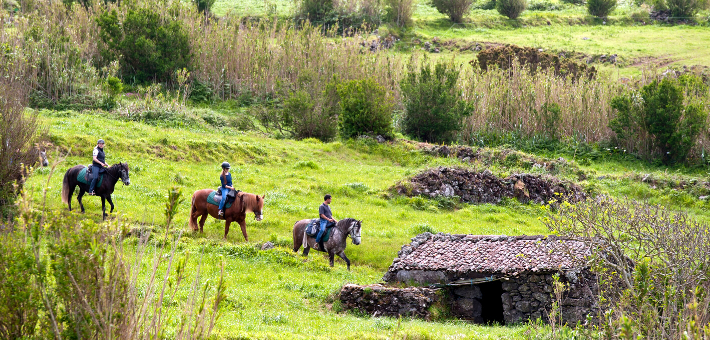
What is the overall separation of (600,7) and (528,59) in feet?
70.7

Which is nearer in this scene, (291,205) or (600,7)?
(291,205)

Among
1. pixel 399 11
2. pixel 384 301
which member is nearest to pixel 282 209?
pixel 384 301

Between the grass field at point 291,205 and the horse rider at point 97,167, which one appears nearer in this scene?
the grass field at point 291,205

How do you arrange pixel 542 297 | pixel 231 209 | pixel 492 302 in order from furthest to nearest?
pixel 231 209 → pixel 492 302 → pixel 542 297

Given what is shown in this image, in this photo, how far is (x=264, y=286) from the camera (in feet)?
47.9

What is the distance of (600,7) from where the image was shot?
63531 millimetres

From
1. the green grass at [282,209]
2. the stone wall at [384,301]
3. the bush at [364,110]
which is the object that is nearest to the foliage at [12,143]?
the green grass at [282,209]

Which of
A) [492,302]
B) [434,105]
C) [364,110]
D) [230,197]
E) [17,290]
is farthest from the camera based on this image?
[434,105]

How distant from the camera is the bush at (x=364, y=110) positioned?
32906 millimetres

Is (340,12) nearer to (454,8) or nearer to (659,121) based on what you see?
(454,8)

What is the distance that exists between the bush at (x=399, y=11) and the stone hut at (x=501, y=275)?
42848mm

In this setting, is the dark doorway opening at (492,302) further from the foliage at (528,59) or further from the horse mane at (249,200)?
the foliage at (528,59)

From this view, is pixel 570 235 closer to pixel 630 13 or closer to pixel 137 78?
pixel 137 78

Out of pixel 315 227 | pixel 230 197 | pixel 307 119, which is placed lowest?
pixel 307 119
